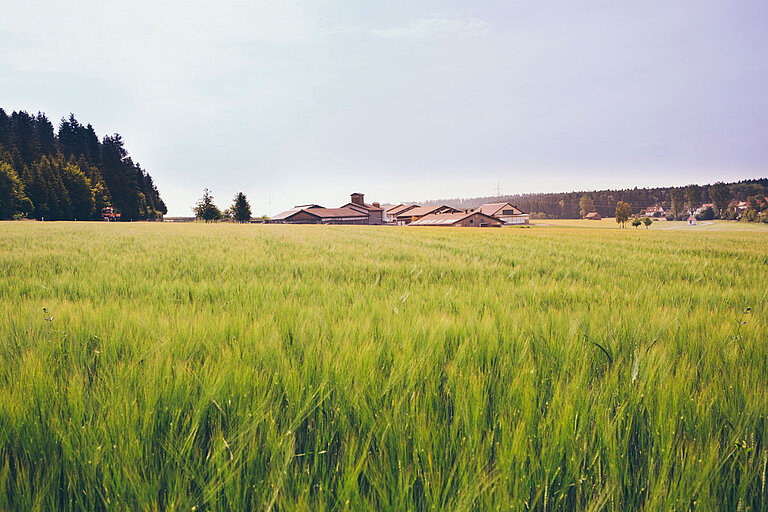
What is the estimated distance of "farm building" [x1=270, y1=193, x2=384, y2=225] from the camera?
8112 centimetres

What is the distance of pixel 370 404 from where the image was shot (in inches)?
42.9

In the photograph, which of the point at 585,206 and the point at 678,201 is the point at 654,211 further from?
the point at 585,206

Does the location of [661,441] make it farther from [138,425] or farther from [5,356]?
[5,356]

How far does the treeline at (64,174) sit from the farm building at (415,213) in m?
70.0

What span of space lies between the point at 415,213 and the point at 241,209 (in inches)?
2173

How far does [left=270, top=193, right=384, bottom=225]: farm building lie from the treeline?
34.8 metres

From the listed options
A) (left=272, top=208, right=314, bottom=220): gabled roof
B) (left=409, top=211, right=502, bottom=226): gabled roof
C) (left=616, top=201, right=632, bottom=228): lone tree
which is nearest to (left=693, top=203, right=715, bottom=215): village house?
(left=616, top=201, right=632, bottom=228): lone tree

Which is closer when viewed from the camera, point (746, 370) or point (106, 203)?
point (746, 370)

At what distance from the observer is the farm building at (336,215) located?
81125 mm

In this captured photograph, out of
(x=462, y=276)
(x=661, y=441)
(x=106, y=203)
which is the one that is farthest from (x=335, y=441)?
(x=106, y=203)

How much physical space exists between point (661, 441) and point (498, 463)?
1.68 ft

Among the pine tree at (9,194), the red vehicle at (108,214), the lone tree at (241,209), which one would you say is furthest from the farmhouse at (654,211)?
the pine tree at (9,194)

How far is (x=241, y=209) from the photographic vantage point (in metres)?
100

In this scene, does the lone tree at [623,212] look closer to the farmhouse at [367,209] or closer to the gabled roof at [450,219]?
the gabled roof at [450,219]
